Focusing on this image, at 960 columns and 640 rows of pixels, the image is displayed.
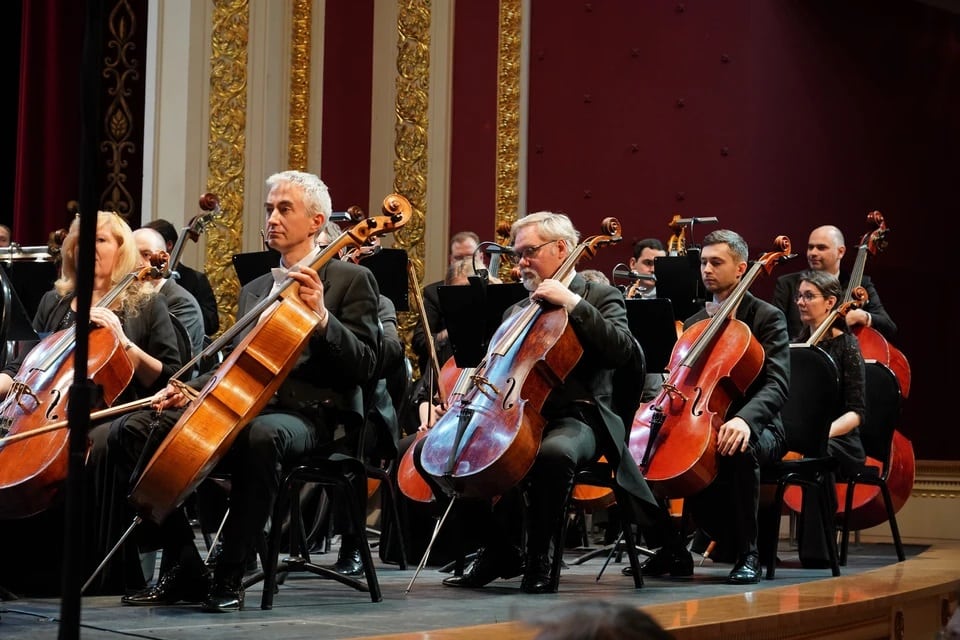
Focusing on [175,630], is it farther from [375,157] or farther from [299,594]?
[375,157]

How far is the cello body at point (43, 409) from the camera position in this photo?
134 inches

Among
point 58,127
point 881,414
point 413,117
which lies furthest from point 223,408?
point 413,117

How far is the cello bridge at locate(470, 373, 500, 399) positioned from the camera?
3747 mm

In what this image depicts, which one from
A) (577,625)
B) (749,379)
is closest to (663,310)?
(749,379)

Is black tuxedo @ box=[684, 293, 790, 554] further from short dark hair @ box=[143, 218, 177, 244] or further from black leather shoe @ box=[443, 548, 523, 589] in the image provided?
short dark hair @ box=[143, 218, 177, 244]

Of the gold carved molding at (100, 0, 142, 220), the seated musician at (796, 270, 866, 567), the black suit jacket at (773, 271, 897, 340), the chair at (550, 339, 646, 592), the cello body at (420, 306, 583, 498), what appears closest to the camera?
the cello body at (420, 306, 583, 498)

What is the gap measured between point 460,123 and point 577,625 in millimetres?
6372

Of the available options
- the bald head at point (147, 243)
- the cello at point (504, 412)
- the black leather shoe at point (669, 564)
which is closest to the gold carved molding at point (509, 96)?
the bald head at point (147, 243)

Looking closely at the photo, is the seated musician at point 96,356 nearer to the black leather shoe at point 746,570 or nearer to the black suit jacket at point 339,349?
the black suit jacket at point 339,349

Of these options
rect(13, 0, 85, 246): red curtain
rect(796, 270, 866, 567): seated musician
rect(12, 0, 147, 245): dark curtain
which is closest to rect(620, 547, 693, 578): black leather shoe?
rect(796, 270, 866, 567): seated musician

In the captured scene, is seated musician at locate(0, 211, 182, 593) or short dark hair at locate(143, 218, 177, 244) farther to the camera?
short dark hair at locate(143, 218, 177, 244)

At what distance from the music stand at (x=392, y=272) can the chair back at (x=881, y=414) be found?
1890 millimetres

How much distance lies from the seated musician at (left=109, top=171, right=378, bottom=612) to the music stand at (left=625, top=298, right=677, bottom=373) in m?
1.04

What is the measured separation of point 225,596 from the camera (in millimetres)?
3256
